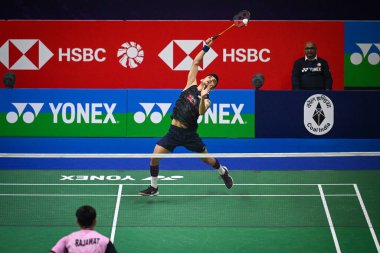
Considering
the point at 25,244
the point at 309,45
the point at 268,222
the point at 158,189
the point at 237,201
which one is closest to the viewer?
the point at 25,244

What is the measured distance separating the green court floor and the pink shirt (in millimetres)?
2570

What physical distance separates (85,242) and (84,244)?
2 cm

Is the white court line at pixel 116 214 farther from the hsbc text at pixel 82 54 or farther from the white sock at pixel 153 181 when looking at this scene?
the hsbc text at pixel 82 54

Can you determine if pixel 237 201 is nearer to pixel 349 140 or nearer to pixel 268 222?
pixel 268 222

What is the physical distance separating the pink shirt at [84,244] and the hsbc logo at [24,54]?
32.6 feet

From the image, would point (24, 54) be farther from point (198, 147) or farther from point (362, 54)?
point (362, 54)

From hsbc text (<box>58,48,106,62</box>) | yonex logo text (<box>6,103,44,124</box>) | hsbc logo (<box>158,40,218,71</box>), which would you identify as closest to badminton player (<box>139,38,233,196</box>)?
yonex logo text (<box>6,103,44,124</box>)

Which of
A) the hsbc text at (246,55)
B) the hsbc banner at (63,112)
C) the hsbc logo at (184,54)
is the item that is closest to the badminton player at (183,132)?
the hsbc banner at (63,112)

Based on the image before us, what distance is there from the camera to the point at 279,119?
38.9 ft

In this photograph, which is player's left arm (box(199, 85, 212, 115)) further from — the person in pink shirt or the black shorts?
the person in pink shirt

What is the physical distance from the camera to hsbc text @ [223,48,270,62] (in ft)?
48.1
